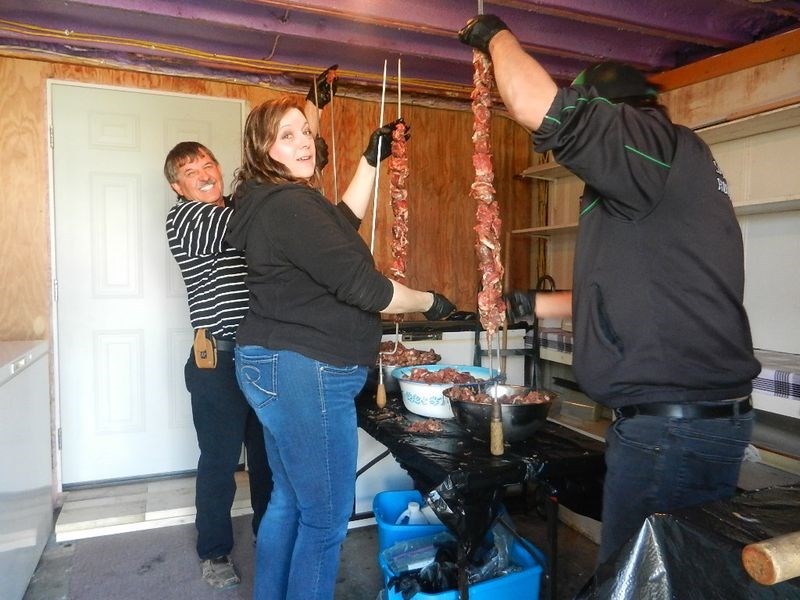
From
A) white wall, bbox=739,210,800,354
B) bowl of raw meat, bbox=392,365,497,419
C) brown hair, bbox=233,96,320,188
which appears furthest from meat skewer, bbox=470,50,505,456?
white wall, bbox=739,210,800,354

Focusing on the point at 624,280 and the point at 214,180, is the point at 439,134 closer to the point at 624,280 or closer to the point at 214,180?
the point at 214,180

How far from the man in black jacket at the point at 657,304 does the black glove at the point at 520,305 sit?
0.47 meters

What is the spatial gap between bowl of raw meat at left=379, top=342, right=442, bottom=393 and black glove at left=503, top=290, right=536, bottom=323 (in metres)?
0.70

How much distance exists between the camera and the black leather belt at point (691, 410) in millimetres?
1263

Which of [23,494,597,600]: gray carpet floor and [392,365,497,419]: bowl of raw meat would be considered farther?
[23,494,597,600]: gray carpet floor

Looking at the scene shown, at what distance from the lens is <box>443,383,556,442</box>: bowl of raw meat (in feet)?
5.67

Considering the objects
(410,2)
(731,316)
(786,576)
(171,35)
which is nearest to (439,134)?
(410,2)

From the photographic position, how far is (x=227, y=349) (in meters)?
2.35

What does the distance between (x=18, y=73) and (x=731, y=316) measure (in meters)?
3.61

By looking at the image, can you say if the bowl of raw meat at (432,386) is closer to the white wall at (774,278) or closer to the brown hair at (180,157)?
the brown hair at (180,157)

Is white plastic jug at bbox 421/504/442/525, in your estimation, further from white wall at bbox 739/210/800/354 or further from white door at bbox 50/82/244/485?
white wall at bbox 739/210/800/354

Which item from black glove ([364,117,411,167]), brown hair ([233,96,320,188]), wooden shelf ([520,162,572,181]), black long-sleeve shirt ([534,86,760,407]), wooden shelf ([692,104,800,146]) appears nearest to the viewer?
black long-sleeve shirt ([534,86,760,407])

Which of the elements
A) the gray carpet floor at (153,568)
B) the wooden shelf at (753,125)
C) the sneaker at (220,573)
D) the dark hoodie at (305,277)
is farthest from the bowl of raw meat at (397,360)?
the wooden shelf at (753,125)

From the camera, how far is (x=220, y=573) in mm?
2449
